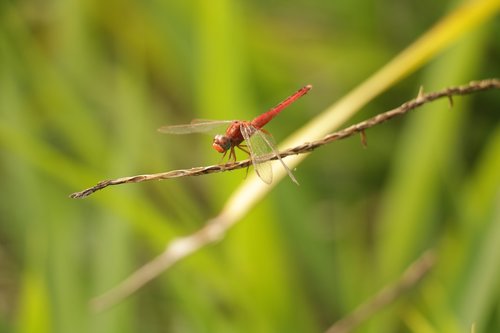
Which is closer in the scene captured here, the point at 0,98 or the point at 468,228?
the point at 468,228

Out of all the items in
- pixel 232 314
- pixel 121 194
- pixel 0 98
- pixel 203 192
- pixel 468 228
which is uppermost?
pixel 0 98

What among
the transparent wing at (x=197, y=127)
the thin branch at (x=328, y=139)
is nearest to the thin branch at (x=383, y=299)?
the transparent wing at (x=197, y=127)

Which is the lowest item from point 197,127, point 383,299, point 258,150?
point 383,299

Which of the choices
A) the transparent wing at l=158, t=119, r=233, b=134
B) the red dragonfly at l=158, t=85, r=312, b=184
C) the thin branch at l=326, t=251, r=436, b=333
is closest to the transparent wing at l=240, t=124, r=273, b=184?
the red dragonfly at l=158, t=85, r=312, b=184

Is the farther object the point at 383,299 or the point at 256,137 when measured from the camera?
the point at 383,299

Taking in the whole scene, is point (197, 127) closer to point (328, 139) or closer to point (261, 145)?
point (261, 145)

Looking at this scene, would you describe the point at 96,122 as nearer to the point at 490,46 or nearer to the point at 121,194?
the point at 121,194

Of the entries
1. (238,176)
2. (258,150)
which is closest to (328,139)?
(258,150)

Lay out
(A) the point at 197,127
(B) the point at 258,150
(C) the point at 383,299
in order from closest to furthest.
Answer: (B) the point at 258,150 < (A) the point at 197,127 < (C) the point at 383,299

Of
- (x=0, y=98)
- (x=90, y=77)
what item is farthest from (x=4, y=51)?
(x=90, y=77)
